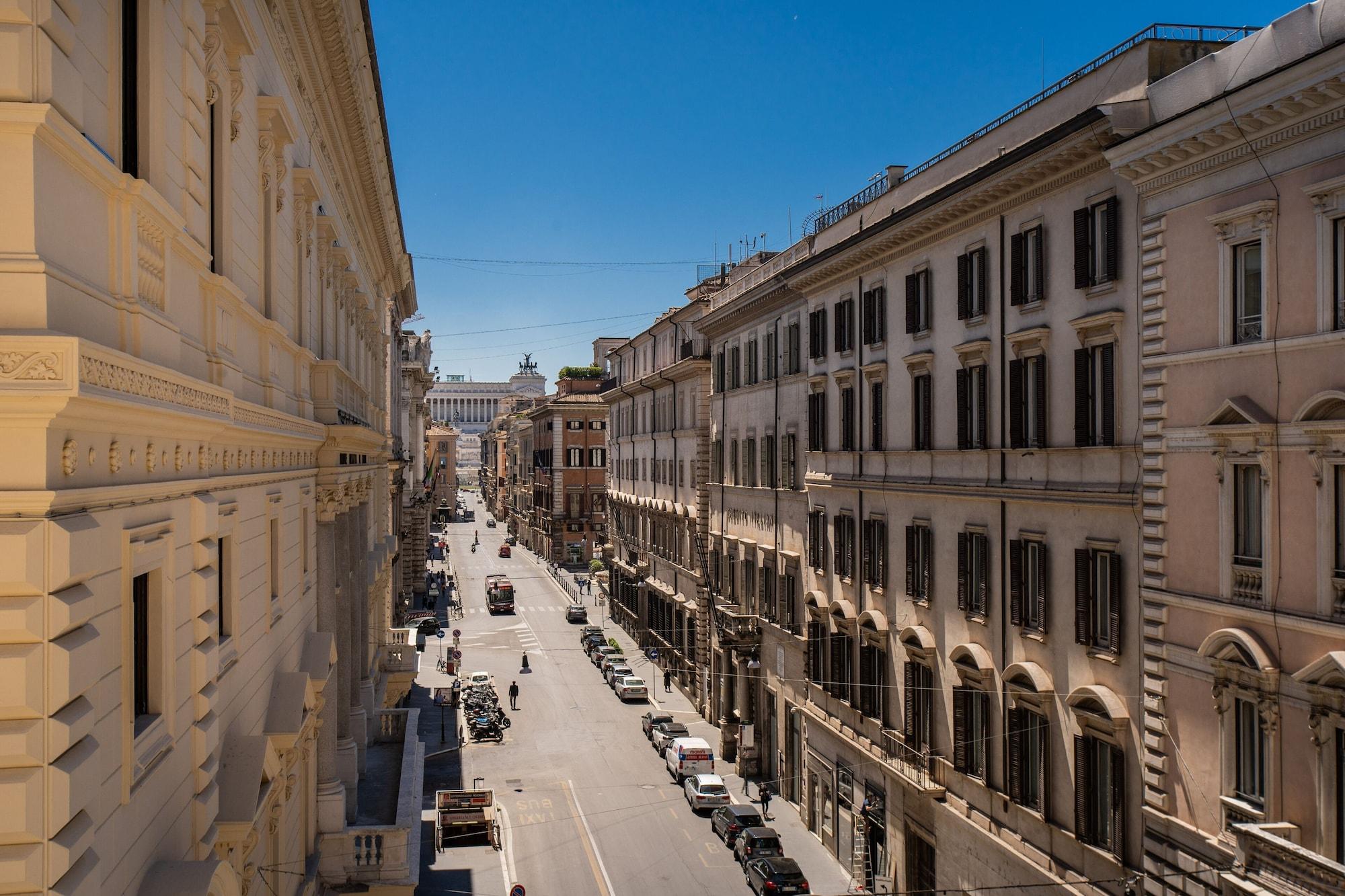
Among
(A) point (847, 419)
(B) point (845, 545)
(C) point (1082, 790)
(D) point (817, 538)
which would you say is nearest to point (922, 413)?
(A) point (847, 419)

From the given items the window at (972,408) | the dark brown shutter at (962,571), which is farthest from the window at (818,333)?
the dark brown shutter at (962,571)

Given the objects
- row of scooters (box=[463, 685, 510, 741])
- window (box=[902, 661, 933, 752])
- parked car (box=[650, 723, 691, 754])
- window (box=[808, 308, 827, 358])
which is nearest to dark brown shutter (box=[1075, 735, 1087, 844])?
window (box=[902, 661, 933, 752])

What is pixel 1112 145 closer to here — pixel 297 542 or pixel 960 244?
pixel 960 244

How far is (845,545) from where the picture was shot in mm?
33500

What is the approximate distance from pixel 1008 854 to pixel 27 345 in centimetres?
2322

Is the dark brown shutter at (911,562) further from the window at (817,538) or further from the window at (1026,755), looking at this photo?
the window at (817,538)

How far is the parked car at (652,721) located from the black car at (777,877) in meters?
16.6

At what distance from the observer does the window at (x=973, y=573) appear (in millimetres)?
25328

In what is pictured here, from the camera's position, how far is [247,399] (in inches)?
478

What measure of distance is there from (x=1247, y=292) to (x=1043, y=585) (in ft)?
25.8

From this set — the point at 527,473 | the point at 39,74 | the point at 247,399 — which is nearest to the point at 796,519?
the point at 247,399

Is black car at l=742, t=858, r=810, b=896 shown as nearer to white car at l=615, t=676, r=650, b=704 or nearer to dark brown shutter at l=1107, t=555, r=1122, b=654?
dark brown shutter at l=1107, t=555, r=1122, b=654

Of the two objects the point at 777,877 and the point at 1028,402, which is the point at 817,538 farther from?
the point at 1028,402

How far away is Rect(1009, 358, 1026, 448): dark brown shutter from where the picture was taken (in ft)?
78.5
